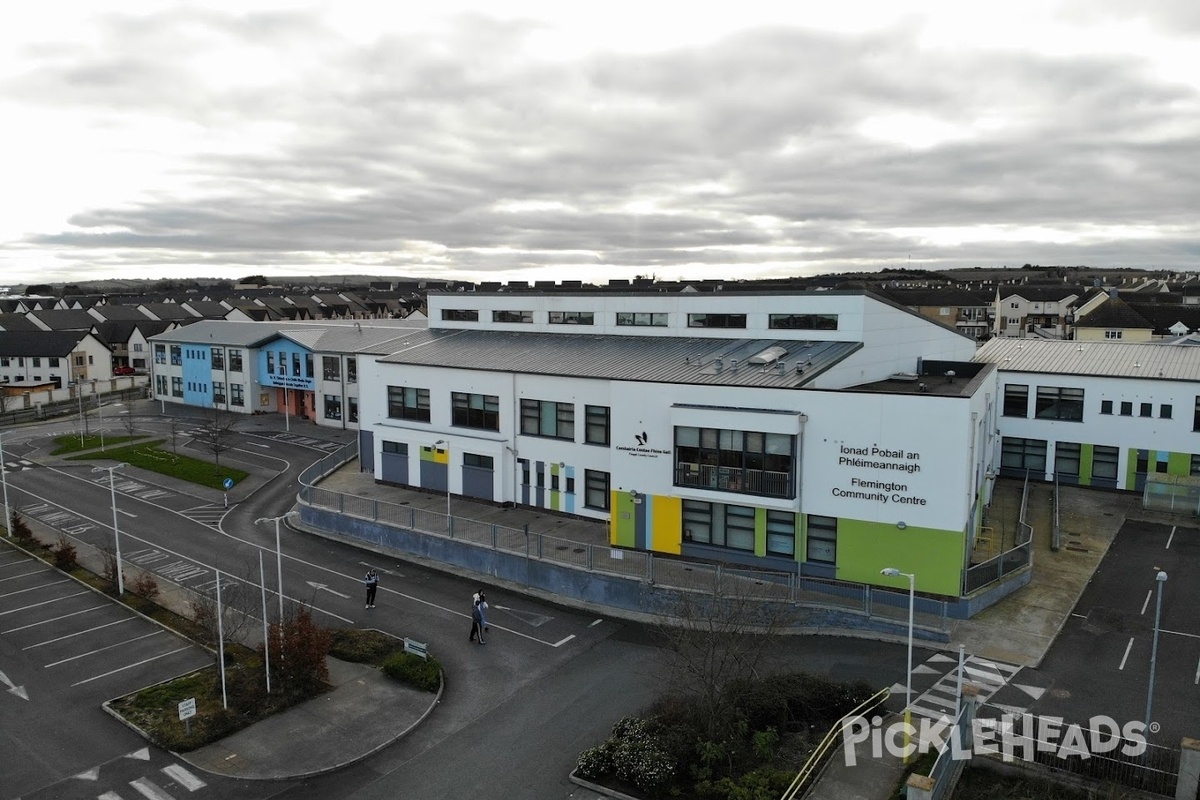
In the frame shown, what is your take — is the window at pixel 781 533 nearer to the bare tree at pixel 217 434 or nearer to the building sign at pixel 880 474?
the building sign at pixel 880 474

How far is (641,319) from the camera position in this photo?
4103cm

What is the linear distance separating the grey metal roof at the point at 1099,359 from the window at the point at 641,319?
1858 cm

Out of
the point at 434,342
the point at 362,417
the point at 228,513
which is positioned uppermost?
the point at 434,342

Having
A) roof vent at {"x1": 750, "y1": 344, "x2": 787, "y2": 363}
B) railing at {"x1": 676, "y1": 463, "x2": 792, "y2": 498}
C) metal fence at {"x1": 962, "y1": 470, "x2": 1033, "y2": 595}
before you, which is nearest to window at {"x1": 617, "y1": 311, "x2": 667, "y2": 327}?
roof vent at {"x1": 750, "y1": 344, "x2": 787, "y2": 363}

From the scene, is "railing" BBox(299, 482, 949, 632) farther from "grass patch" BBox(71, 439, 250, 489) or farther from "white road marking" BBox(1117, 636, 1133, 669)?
"grass patch" BBox(71, 439, 250, 489)

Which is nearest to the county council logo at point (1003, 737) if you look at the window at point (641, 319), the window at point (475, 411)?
the window at point (475, 411)

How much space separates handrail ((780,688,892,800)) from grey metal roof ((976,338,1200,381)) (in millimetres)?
28958

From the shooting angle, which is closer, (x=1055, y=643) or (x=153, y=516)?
(x=1055, y=643)

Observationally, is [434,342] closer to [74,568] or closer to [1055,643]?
[74,568]

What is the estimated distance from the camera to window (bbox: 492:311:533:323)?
4525 cm

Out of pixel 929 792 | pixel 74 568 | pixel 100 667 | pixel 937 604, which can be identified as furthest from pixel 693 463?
pixel 74 568

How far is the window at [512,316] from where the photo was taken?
4525 centimetres

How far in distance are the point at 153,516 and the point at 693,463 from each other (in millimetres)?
27421

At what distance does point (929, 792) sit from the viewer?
15.8 metres
